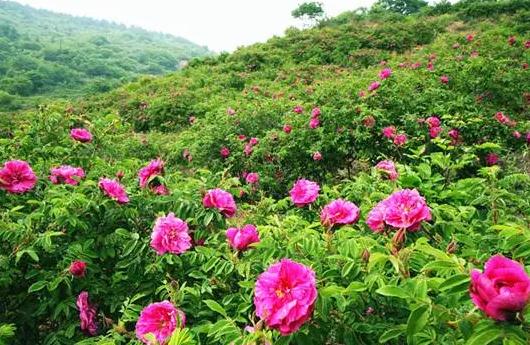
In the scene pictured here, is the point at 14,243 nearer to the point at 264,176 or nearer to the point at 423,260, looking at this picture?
the point at 423,260

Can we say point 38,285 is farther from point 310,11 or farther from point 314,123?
point 310,11

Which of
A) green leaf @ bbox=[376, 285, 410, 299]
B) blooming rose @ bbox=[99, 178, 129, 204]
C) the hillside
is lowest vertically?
the hillside

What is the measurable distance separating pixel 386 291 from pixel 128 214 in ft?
4.61

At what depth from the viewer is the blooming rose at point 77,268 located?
1939mm

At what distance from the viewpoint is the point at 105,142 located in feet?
12.0

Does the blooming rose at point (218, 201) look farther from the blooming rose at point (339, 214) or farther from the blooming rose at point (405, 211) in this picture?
the blooming rose at point (405, 211)

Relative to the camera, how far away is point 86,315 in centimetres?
187

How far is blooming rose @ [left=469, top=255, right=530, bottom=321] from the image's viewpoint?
2.80 ft

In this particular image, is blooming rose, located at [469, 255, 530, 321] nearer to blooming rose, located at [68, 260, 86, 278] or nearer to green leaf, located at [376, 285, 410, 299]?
green leaf, located at [376, 285, 410, 299]

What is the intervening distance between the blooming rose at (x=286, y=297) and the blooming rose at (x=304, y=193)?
1010mm

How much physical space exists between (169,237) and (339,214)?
65 cm

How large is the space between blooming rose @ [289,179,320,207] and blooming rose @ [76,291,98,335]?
989 millimetres

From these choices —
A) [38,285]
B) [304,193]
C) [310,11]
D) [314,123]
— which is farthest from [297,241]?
[310,11]

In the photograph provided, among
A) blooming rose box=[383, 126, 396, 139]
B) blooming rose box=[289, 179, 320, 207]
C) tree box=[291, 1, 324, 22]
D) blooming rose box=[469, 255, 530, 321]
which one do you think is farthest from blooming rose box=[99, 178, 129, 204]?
tree box=[291, 1, 324, 22]
